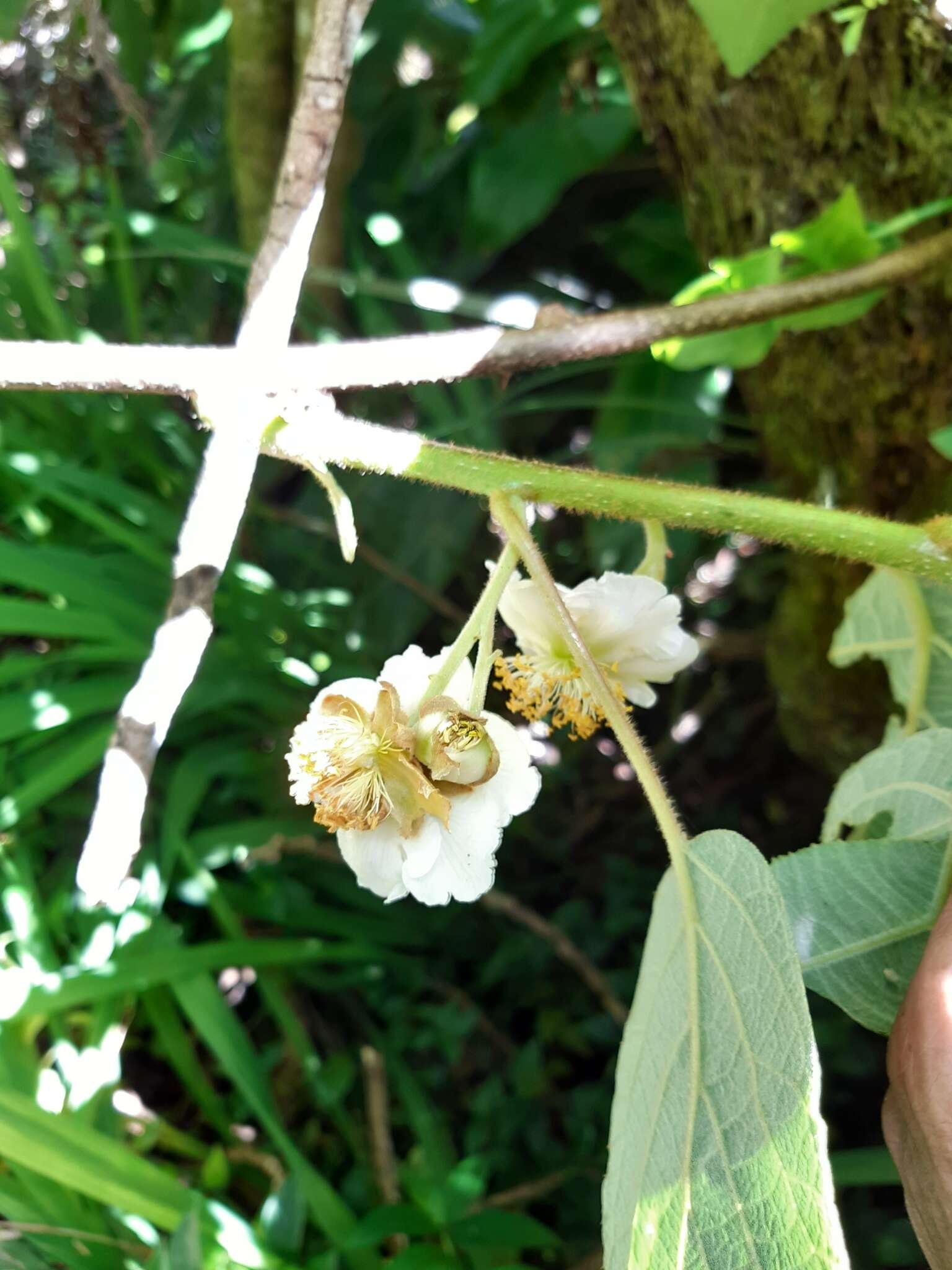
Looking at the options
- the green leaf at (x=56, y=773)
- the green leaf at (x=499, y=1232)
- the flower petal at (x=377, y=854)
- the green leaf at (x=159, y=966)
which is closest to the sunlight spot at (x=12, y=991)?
the green leaf at (x=159, y=966)

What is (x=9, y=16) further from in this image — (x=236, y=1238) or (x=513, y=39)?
(x=236, y=1238)

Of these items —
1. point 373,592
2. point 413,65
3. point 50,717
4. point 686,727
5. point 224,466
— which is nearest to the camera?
point 224,466

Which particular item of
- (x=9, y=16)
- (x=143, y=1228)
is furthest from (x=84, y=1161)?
(x=9, y=16)

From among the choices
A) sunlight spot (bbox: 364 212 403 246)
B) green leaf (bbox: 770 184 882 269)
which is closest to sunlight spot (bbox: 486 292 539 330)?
sunlight spot (bbox: 364 212 403 246)

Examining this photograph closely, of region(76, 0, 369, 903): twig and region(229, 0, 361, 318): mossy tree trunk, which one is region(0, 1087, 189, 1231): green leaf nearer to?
region(76, 0, 369, 903): twig

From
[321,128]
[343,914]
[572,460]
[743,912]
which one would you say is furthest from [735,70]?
[343,914]

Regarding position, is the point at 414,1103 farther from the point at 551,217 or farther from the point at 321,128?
the point at 551,217
